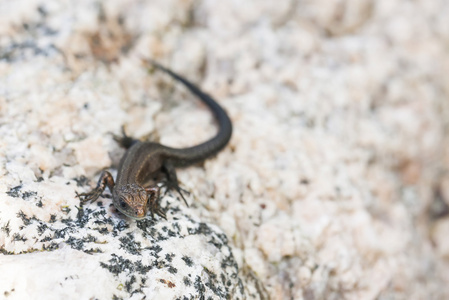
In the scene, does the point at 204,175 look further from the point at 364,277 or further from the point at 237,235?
the point at 364,277

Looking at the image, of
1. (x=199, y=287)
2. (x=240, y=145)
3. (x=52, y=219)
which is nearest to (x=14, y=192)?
(x=52, y=219)

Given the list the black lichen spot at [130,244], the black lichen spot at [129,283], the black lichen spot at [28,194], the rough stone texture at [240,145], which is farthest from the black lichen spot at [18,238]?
the black lichen spot at [129,283]

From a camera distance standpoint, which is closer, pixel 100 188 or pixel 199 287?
pixel 199 287

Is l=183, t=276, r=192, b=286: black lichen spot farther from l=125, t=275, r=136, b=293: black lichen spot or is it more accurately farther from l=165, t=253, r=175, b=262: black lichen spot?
l=125, t=275, r=136, b=293: black lichen spot

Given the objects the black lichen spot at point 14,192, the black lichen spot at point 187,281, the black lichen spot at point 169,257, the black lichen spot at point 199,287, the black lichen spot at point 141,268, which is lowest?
the black lichen spot at point 199,287

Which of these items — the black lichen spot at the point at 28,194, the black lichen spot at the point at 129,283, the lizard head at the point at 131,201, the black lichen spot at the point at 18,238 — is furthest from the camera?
the lizard head at the point at 131,201

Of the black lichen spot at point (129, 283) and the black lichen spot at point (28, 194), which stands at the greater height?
the black lichen spot at point (28, 194)

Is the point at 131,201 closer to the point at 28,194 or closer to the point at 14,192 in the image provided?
the point at 28,194

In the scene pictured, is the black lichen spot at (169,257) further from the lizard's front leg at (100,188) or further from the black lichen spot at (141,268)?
the lizard's front leg at (100,188)
